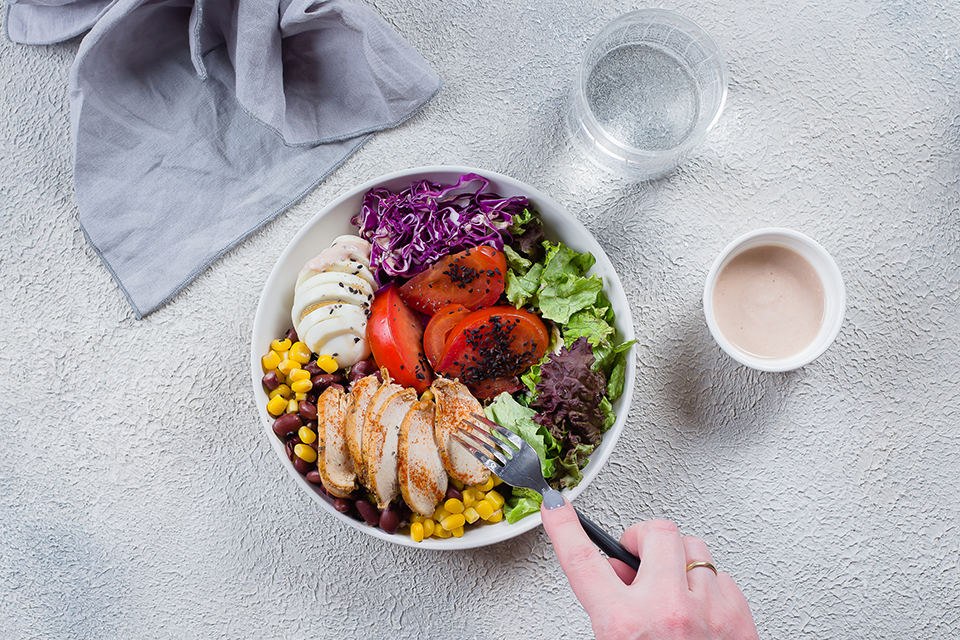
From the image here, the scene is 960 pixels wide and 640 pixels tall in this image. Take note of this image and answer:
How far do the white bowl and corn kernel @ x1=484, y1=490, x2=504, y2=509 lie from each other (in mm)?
62

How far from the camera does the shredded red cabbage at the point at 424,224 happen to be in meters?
1.82

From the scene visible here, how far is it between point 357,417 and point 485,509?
0.42m

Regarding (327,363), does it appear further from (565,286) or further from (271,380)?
(565,286)

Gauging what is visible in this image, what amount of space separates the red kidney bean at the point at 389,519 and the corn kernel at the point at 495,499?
24 cm

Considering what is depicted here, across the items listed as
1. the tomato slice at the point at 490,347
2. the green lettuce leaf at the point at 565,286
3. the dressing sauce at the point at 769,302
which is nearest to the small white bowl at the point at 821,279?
the dressing sauce at the point at 769,302

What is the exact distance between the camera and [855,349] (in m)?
2.06

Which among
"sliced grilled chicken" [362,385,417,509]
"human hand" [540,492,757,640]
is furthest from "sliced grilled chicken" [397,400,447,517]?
"human hand" [540,492,757,640]

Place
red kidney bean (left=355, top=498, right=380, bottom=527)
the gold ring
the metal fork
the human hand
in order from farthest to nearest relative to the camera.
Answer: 1. red kidney bean (left=355, top=498, right=380, bottom=527)
2. the metal fork
3. the gold ring
4. the human hand

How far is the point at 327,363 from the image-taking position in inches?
68.8

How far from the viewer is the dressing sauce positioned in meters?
1.86

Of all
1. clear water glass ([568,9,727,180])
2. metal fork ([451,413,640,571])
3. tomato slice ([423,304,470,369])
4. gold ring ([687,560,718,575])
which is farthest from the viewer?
clear water glass ([568,9,727,180])

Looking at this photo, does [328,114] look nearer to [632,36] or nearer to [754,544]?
[632,36]

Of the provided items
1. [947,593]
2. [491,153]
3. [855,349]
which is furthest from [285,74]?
[947,593]

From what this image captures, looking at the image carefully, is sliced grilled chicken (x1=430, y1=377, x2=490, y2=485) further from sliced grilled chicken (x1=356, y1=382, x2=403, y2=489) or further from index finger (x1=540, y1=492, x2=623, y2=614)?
index finger (x1=540, y1=492, x2=623, y2=614)
